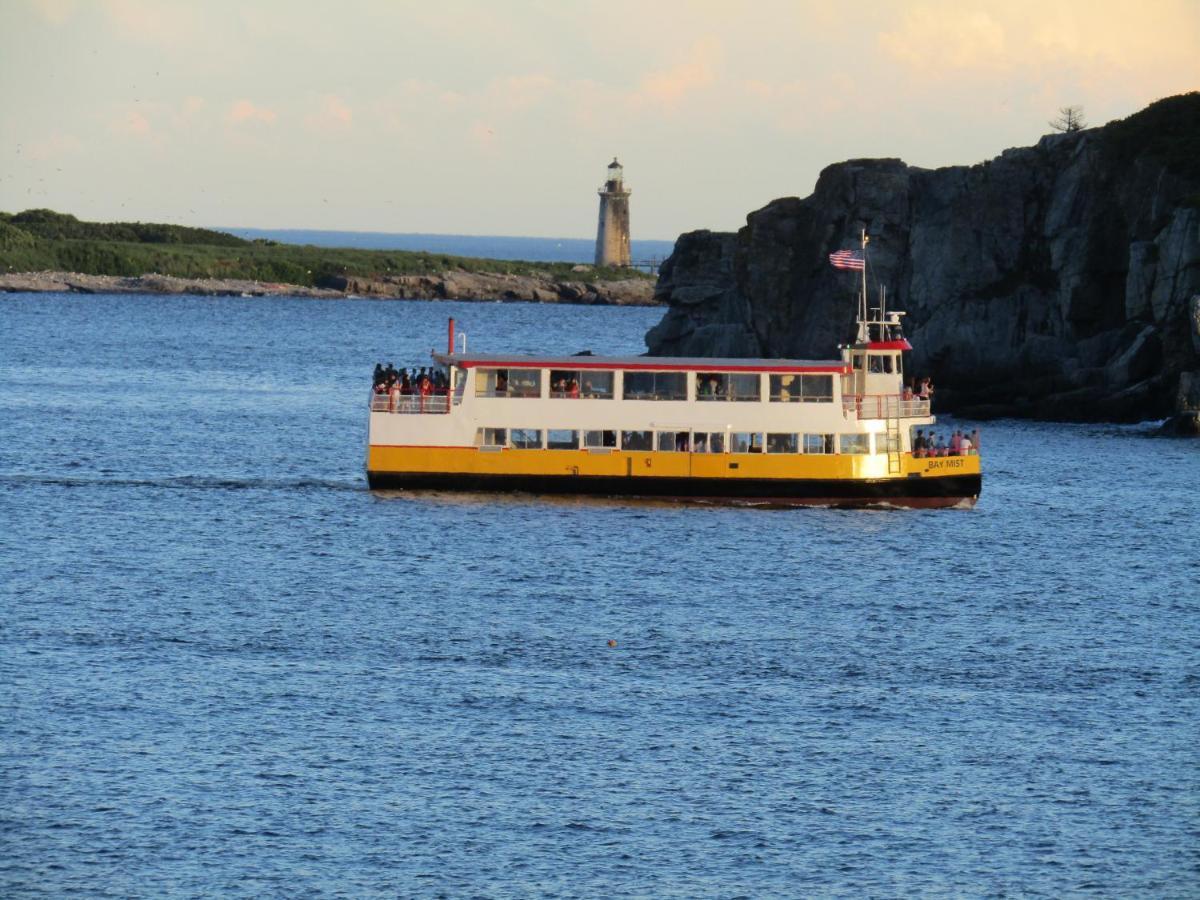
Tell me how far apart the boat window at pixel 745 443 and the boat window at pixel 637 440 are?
2.85m

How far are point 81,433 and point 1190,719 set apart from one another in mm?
62162

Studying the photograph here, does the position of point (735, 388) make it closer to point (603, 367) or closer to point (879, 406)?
point (603, 367)

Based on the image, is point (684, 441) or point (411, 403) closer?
point (411, 403)

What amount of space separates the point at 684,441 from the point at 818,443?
15.3 ft

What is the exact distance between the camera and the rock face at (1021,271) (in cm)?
10331

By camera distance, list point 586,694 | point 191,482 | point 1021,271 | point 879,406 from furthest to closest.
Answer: point 1021,271, point 191,482, point 879,406, point 586,694

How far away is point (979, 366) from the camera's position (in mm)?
112250

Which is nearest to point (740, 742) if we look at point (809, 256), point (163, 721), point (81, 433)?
point (163, 721)

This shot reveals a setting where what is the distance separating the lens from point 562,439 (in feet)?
232

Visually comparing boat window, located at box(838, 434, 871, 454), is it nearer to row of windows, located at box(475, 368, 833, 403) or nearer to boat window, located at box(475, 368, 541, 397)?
row of windows, located at box(475, 368, 833, 403)

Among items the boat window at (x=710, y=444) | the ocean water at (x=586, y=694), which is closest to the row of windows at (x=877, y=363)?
the ocean water at (x=586, y=694)

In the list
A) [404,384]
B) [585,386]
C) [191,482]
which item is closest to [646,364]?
[585,386]

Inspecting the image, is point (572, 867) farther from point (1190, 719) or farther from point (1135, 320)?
point (1135, 320)

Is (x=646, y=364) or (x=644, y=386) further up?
(x=646, y=364)
